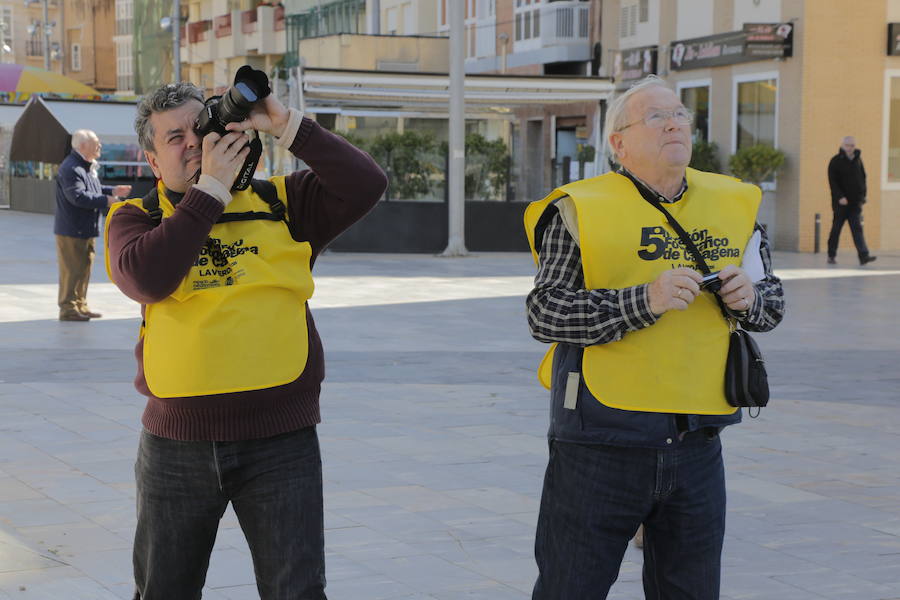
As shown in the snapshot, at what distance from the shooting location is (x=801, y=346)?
39.6ft

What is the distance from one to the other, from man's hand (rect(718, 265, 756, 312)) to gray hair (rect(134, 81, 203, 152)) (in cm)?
132

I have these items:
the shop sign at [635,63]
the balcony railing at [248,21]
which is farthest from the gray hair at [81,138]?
the balcony railing at [248,21]

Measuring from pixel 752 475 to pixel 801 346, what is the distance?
5.26 meters

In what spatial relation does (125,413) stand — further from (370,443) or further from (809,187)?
(809,187)

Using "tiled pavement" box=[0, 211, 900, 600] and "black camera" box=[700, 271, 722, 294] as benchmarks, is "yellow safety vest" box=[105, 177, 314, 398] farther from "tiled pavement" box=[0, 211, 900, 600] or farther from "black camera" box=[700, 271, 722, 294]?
"tiled pavement" box=[0, 211, 900, 600]

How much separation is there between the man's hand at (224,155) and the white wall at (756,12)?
2427 centimetres

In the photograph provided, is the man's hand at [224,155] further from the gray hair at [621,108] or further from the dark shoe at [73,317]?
the dark shoe at [73,317]

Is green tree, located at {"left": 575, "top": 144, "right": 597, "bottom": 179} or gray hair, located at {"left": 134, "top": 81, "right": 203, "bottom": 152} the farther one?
green tree, located at {"left": 575, "top": 144, "right": 597, "bottom": 179}

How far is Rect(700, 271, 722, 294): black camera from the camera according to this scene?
11.3ft

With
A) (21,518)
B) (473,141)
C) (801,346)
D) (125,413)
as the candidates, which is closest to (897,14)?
(473,141)

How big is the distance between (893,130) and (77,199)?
1684 centimetres

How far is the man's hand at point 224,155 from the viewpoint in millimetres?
3320

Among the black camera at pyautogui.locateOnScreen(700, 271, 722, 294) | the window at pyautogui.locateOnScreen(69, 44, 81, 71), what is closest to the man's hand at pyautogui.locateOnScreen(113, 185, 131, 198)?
the black camera at pyautogui.locateOnScreen(700, 271, 722, 294)

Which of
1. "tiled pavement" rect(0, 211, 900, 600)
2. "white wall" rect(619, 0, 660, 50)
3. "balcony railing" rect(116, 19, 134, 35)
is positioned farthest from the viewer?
"balcony railing" rect(116, 19, 134, 35)
